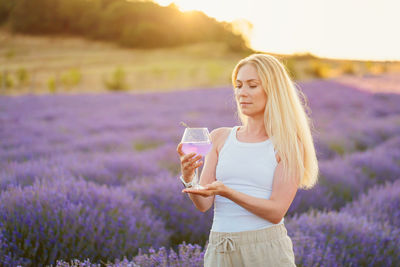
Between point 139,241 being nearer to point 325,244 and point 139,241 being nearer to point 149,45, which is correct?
point 325,244

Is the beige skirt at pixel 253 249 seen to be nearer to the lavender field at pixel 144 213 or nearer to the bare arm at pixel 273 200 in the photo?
the bare arm at pixel 273 200

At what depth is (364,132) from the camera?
7426 millimetres

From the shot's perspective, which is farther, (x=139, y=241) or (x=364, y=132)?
(x=364, y=132)

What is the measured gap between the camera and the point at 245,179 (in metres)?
1.48

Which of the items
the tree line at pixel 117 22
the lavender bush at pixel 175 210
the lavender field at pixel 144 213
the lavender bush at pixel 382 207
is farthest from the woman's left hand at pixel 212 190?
the tree line at pixel 117 22

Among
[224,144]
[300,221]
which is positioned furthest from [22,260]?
[300,221]

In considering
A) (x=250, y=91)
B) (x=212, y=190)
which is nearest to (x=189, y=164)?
(x=212, y=190)

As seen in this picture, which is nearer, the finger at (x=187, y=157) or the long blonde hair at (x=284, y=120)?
the finger at (x=187, y=157)

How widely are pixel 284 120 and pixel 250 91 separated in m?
0.20

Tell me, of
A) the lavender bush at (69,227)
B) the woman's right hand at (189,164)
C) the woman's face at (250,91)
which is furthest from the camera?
the lavender bush at (69,227)

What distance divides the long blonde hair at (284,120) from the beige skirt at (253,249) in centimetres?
28

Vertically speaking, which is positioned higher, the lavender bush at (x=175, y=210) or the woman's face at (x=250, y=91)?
the woman's face at (x=250, y=91)

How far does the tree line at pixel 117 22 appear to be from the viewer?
63531 millimetres

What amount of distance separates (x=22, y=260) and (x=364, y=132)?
7.20 metres
